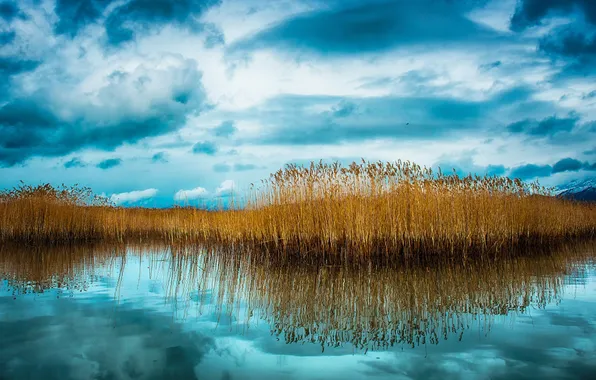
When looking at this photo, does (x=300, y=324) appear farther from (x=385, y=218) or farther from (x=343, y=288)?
(x=385, y=218)

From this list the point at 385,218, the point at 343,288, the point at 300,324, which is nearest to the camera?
the point at 300,324

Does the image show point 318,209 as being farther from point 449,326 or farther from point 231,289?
point 449,326

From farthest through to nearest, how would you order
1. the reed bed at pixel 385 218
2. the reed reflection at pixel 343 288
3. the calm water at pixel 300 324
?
the reed bed at pixel 385 218, the reed reflection at pixel 343 288, the calm water at pixel 300 324

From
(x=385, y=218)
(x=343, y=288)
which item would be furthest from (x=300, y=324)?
(x=385, y=218)

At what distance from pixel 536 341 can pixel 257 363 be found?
2.53 metres

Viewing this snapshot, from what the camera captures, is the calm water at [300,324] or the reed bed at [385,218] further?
the reed bed at [385,218]

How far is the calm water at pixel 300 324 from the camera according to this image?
131 inches

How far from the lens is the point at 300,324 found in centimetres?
441

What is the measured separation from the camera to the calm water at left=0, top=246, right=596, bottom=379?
3.33 m

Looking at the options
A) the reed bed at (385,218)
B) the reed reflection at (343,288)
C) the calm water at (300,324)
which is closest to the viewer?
the calm water at (300,324)

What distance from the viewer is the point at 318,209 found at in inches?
→ 361

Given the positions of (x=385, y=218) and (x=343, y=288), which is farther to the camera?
(x=385, y=218)

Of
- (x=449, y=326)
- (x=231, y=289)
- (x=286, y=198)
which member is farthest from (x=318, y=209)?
(x=449, y=326)

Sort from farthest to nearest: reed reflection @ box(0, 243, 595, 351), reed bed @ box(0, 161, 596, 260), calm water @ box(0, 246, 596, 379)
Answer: reed bed @ box(0, 161, 596, 260) < reed reflection @ box(0, 243, 595, 351) < calm water @ box(0, 246, 596, 379)
